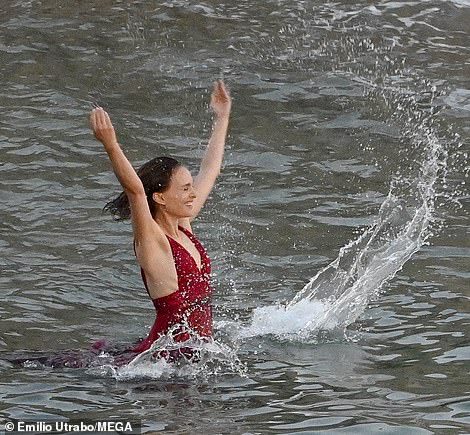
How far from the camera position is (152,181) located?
7.33m

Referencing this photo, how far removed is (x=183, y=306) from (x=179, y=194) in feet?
2.10

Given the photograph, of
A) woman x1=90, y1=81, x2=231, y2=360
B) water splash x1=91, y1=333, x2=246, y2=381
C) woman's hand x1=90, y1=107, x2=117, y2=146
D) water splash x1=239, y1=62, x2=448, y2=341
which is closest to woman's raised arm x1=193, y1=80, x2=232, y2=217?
woman x1=90, y1=81, x2=231, y2=360

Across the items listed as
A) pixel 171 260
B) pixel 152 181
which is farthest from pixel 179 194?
pixel 171 260

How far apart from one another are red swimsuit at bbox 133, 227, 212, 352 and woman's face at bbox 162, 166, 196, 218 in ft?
0.58

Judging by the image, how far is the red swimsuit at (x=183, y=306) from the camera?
732 centimetres

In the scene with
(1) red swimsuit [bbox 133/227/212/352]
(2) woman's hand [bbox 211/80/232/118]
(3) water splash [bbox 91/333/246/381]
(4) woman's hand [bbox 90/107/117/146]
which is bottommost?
(3) water splash [bbox 91/333/246/381]

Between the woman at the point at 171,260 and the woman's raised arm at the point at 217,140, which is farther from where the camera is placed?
the woman's raised arm at the point at 217,140

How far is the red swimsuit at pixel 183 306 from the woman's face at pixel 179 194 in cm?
18

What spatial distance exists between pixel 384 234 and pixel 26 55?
5772mm

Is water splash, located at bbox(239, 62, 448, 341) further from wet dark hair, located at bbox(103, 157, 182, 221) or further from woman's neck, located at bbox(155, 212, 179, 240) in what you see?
wet dark hair, located at bbox(103, 157, 182, 221)

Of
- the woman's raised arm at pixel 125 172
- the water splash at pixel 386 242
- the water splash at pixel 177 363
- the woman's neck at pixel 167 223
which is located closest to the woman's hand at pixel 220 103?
the woman's neck at pixel 167 223

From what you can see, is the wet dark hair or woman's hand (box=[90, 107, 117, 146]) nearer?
woman's hand (box=[90, 107, 117, 146])

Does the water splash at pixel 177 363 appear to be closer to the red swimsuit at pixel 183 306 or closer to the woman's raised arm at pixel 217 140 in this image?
the red swimsuit at pixel 183 306

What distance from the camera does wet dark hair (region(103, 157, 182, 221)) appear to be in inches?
288
